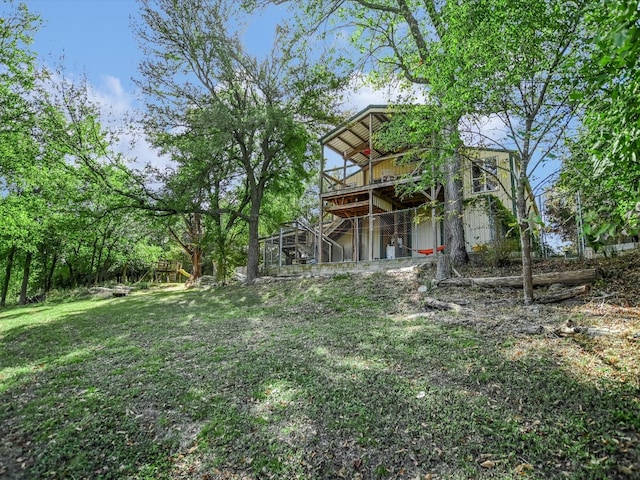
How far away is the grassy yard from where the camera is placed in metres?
2.83

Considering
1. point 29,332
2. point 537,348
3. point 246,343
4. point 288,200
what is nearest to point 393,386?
point 537,348

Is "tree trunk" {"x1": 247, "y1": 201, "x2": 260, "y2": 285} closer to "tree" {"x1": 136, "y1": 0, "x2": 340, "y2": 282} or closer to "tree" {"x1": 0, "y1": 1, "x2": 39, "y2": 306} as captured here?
"tree" {"x1": 136, "y1": 0, "x2": 340, "y2": 282}

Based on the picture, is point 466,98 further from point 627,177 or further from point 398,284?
→ point 398,284

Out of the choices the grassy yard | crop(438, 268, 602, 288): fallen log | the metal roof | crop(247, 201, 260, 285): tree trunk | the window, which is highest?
the metal roof

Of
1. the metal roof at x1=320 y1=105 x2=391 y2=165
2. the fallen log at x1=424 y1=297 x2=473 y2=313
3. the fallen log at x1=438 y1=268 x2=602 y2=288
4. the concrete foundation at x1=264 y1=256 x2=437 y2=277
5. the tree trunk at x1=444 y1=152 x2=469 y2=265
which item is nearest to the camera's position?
the fallen log at x1=424 y1=297 x2=473 y2=313

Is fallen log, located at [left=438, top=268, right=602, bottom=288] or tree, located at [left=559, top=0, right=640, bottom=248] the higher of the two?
tree, located at [left=559, top=0, right=640, bottom=248]

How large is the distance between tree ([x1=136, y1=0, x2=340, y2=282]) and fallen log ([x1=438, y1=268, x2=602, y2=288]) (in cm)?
876


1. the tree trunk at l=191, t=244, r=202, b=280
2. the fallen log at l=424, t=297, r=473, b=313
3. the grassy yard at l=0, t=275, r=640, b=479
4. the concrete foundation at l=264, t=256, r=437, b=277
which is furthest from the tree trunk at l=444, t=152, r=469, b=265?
the tree trunk at l=191, t=244, r=202, b=280

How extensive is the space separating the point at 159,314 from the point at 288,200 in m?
9.45

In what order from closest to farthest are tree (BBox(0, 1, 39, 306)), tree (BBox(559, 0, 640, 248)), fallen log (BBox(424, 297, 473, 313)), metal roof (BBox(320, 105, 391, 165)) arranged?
tree (BBox(559, 0, 640, 248)) → fallen log (BBox(424, 297, 473, 313)) → tree (BBox(0, 1, 39, 306)) → metal roof (BBox(320, 105, 391, 165))

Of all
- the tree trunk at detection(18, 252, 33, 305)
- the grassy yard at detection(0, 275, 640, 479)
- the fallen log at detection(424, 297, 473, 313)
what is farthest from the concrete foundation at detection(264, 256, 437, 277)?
the tree trunk at detection(18, 252, 33, 305)

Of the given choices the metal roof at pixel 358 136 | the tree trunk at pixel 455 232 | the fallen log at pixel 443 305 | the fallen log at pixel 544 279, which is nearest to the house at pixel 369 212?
the metal roof at pixel 358 136

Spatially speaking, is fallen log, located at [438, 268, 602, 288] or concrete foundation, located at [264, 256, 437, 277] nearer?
fallen log, located at [438, 268, 602, 288]

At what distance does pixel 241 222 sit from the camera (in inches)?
808
